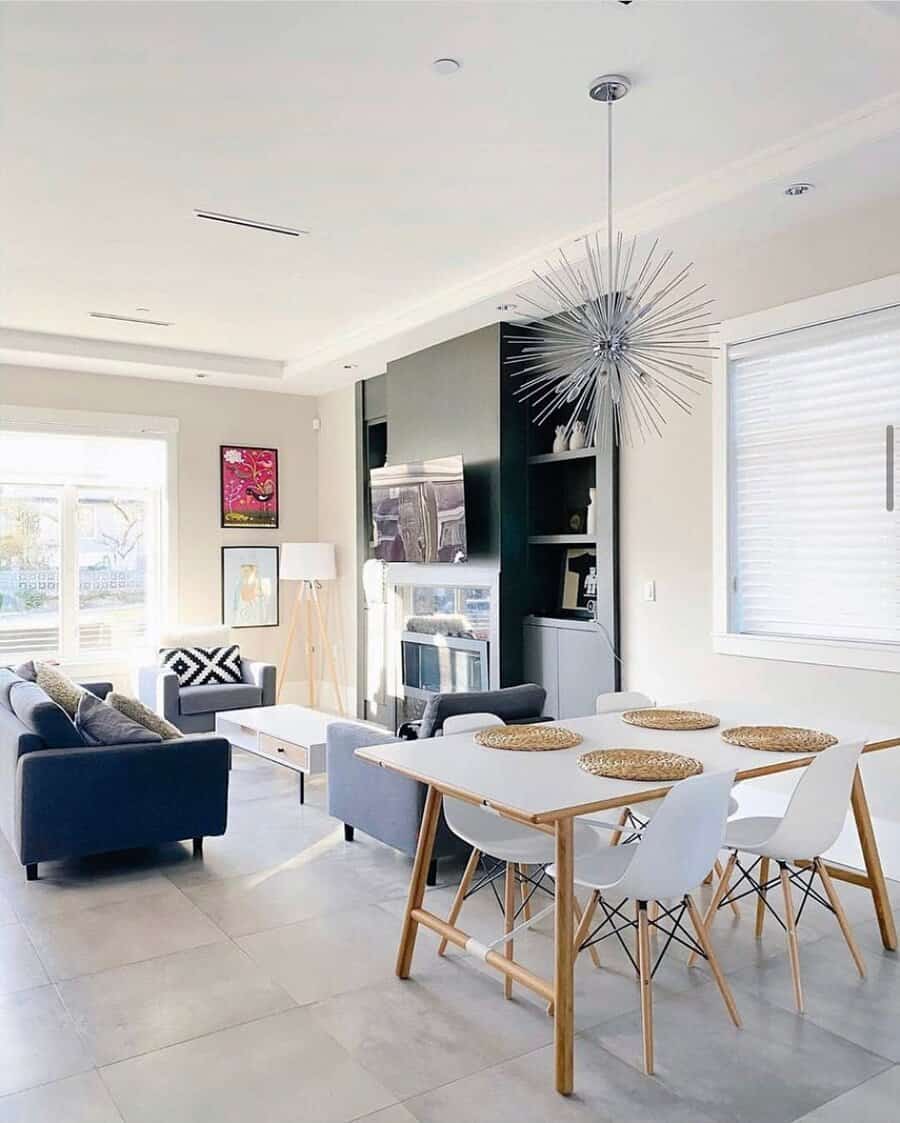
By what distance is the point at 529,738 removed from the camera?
327 centimetres

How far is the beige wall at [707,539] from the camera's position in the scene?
4145mm

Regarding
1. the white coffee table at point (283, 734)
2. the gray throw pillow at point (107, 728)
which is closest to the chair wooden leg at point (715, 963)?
the gray throw pillow at point (107, 728)

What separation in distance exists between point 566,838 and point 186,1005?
1333mm

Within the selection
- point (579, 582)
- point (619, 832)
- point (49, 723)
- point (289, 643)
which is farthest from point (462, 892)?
point (289, 643)

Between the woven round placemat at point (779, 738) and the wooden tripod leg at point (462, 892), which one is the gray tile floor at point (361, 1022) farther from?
the woven round placemat at point (779, 738)

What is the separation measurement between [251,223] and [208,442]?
3762 mm

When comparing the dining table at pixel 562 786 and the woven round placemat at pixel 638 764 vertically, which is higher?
the woven round placemat at pixel 638 764

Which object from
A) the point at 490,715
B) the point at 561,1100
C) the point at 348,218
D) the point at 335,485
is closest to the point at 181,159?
the point at 348,218

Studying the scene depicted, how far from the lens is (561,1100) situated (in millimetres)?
2395

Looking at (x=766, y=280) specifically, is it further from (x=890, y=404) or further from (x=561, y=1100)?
(x=561, y=1100)

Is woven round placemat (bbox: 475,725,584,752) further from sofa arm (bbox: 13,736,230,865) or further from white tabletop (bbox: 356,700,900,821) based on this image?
sofa arm (bbox: 13,736,230,865)

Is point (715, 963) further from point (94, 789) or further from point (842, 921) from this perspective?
point (94, 789)

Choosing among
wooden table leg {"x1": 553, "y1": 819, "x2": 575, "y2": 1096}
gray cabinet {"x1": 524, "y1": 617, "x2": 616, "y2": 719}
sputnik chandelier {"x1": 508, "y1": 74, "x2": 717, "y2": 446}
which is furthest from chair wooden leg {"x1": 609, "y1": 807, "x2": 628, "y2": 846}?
gray cabinet {"x1": 524, "y1": 617, "x2": 616, "y2": 719}

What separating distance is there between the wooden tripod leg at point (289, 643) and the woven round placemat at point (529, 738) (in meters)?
5.03
